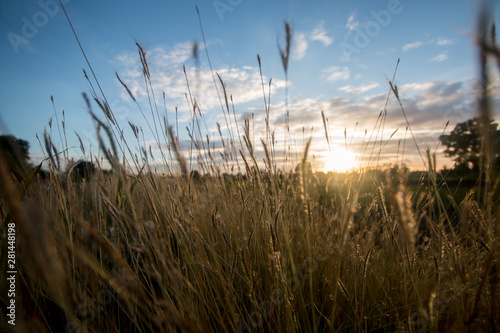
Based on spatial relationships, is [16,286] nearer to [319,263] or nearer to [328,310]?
[328,310]

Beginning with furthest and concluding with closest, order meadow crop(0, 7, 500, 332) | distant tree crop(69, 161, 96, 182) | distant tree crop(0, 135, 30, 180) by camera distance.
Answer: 1. distant tree crop(69, 161, 96, 182)
2. distant tree crop(0, 135, 30, 180)
3. meadow crop(0, 7, 500, 332)

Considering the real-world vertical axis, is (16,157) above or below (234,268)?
above

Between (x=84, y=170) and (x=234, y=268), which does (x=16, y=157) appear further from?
(x=234, y=268)

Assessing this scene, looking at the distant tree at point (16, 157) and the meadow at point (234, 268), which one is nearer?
the meadow at point (234, 268)

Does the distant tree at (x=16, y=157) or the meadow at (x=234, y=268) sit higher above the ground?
the distant tree at (x=16, y=157)

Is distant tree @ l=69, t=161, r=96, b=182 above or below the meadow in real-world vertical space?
above

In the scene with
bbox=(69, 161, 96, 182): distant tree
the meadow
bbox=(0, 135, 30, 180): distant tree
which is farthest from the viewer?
bbox=(69, 161, 96, 182): distant tree

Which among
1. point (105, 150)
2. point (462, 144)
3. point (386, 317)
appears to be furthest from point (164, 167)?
point (462, 144)

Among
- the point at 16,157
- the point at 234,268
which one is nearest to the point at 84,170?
the point at 16,157

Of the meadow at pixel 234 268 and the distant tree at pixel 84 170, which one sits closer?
the meadow at pixel 234 268

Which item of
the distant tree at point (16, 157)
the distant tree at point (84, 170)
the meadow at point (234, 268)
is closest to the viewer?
the meadow at point (234, 268)

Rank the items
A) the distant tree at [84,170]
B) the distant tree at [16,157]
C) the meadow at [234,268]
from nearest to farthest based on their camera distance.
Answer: the meadow at [234,268] → the distant tree at [16,157] → the distant tree at [84,170]

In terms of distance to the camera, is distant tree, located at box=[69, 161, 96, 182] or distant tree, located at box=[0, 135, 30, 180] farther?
distant tree, located at box=[69, 161, 96, 182]

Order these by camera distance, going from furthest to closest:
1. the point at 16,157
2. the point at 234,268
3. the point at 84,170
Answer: the point at 84,170 → the point at 16,157 → the point at 234,268
